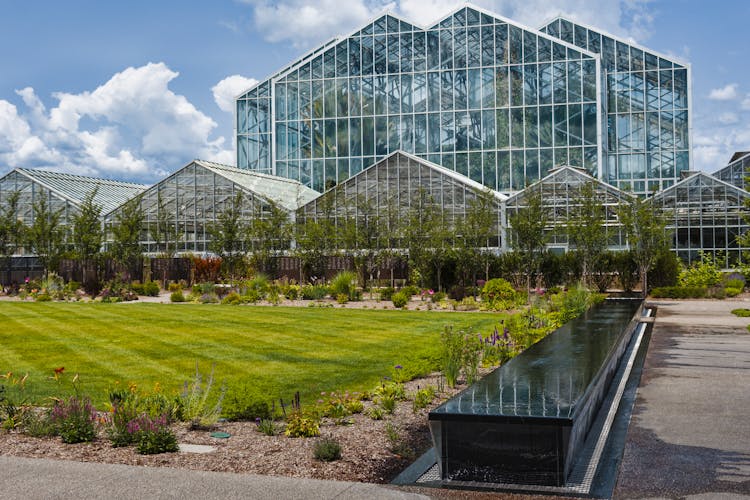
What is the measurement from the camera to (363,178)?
140ft

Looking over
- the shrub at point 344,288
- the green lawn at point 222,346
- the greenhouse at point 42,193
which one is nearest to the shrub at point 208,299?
the shrub at point 344,288

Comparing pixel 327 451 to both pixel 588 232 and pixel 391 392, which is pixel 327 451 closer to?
pixel 391 392

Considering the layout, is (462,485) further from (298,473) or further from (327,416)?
(327,416)

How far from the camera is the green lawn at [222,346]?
38.8 ft

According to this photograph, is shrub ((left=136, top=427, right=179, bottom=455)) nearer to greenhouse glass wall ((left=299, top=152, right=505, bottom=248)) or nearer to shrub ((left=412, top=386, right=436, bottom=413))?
shrub ((left=412, top=386, right=436, bottom=413))

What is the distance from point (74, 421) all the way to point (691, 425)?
22.4 feet

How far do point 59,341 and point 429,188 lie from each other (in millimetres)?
27738

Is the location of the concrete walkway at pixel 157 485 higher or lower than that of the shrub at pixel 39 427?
lower

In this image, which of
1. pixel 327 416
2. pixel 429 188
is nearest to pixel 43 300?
pixel 429 188

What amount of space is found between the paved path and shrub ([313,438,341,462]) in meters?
2.62

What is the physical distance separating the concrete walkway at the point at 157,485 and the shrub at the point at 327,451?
0.67 m

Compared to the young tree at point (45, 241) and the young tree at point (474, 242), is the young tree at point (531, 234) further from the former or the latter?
the young tree at point (45, 241)

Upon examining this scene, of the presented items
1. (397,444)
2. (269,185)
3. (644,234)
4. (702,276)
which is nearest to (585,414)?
(397,444)

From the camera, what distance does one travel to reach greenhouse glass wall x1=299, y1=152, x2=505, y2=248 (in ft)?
131
